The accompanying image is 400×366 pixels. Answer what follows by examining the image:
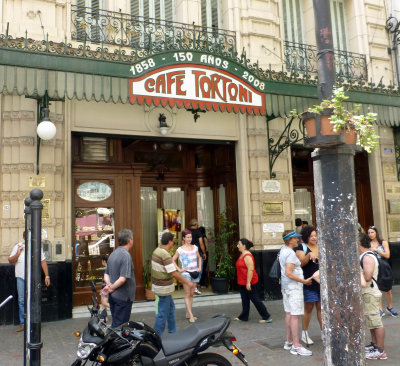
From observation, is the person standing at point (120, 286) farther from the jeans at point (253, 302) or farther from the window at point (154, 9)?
the window at point (154, 9)

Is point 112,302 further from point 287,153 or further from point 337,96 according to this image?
point 287,153

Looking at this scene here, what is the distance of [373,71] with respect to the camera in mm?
11891

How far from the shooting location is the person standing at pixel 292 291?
580cm

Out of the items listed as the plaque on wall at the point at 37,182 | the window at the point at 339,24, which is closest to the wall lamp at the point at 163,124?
the plaque on wall at the point at 37,182

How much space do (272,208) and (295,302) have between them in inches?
176

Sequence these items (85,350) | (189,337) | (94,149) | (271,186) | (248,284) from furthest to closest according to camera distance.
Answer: (271,186)
(94,149)
(248,284)
(189,337)
(85,350)

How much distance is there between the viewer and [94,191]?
31.1 feet

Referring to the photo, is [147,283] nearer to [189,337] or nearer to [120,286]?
[120,286]

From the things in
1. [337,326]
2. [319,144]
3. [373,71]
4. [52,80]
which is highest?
[373,71]

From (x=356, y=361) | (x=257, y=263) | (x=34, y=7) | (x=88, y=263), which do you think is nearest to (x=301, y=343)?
(x=356, y=361)

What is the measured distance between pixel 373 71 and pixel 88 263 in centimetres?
919

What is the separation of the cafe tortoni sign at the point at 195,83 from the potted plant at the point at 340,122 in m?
3.64

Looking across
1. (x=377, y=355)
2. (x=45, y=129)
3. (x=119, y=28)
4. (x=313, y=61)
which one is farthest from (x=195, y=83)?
(x=313, y=61)

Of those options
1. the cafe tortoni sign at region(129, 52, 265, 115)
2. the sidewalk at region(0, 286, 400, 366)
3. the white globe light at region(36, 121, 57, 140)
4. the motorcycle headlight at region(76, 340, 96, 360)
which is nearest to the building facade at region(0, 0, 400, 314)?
the cafe tortoni sign at region(129, 52, 265, 115)
